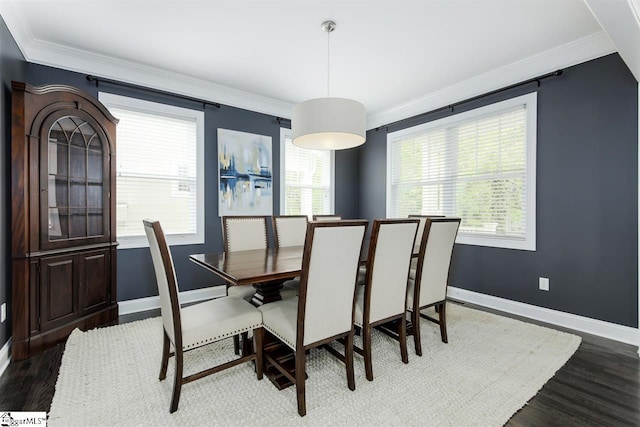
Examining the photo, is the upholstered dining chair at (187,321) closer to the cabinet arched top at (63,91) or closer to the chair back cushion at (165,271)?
the chair back cushion at (165,271)

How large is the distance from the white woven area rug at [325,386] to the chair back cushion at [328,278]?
0.40m

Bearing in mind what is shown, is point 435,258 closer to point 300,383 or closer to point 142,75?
point 300,383

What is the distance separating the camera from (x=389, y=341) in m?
2.48

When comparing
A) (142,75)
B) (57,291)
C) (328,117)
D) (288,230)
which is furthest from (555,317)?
(142,75)

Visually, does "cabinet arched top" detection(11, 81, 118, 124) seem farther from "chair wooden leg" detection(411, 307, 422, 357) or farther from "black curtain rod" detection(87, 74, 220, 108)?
"chair wooden leg" detection(411, 307, 422, 357)

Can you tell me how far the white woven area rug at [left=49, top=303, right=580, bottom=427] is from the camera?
5.15 feet

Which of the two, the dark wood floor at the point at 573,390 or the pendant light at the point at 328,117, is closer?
the dark wood floor at the point at 573,390

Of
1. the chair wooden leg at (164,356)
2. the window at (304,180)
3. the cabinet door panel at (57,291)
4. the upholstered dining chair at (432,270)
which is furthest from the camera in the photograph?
the window at (304,180)

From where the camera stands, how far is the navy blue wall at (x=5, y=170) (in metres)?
2.11

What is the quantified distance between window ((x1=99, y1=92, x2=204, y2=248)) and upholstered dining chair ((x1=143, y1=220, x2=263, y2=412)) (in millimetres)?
1763

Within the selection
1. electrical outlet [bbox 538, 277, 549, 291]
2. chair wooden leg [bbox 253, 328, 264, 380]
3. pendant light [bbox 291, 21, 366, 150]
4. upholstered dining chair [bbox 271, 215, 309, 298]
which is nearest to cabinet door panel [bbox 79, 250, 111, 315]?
upholstered dining chair [bbox 271, 215, 309, 298]

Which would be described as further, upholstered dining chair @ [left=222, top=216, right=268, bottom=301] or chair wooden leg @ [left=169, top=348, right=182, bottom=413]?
upholstered dining chair @ [left=222, top=216, right=268, bottom=301]

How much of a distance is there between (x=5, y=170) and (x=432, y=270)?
329 cm

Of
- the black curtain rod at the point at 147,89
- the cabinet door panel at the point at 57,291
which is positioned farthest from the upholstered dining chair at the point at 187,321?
the black curtain rod at the point at 147,89
